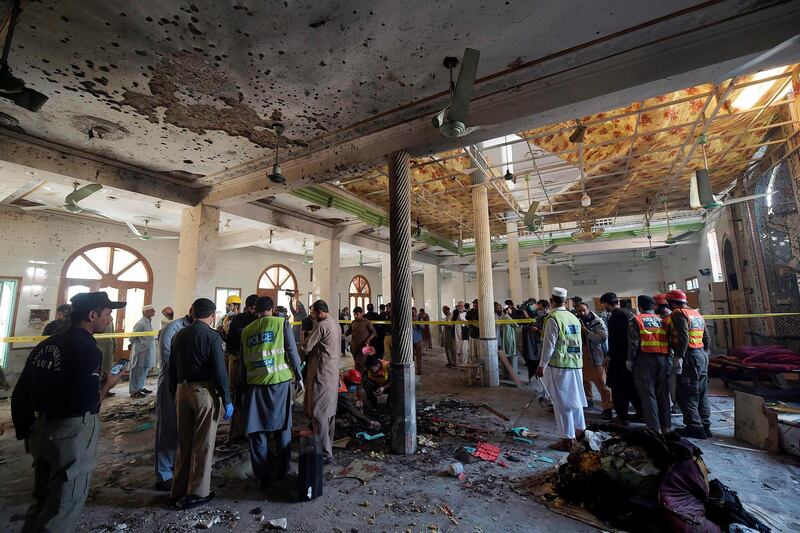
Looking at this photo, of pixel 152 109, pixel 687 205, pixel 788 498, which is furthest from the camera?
pixel 687 205

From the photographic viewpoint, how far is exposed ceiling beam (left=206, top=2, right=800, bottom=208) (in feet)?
8.93

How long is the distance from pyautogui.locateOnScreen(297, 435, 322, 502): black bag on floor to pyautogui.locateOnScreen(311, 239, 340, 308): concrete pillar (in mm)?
5947

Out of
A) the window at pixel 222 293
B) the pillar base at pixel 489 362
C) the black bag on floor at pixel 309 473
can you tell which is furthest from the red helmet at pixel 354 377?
the window at pixel 222 293

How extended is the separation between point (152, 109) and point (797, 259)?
10.3 meters

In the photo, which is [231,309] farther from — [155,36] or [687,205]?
[687,205]

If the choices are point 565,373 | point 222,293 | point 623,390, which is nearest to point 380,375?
point 565,373

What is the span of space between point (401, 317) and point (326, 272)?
214 inches

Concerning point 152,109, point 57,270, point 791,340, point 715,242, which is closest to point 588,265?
point 715,242

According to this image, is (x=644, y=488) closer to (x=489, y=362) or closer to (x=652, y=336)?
(x=652, y=336)

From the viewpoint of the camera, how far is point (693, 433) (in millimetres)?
3891

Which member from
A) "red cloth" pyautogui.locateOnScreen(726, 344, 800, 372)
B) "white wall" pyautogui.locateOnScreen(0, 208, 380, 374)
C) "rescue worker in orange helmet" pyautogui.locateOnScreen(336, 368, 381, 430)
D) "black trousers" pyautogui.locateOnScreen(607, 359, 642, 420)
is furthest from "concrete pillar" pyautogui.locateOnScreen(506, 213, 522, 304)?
"rescue worker in orange helmet" pyautogui.locateOnScreen(336, 368, 381, 430)

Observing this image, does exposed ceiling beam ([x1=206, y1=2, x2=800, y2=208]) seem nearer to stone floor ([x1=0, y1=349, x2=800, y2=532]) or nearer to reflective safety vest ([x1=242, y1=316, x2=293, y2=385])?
reflective safety vest ([x1=242, y1=316, x2=293, y2=385])

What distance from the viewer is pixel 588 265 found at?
63.9 feet

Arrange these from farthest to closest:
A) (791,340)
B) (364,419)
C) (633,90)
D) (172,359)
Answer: (791,340) < (364,419) < (633,90) < (172,359)
